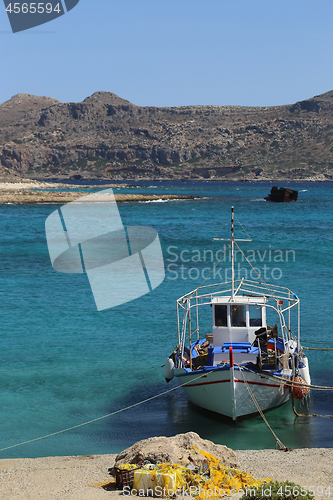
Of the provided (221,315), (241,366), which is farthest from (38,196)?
(241,366)

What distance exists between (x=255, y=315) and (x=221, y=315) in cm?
101

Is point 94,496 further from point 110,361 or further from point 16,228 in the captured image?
point 16,228

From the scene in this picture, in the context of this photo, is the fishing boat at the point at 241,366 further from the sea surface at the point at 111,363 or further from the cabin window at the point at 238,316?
the sea surface at the point at 111,363

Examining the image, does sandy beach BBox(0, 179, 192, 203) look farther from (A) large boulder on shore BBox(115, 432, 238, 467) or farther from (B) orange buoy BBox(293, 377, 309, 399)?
(A) large boulder on shore BBox(115, 432, 238, 467)

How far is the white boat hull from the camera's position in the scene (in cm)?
1437

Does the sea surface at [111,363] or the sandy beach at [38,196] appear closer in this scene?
the sea surface at [111,363]

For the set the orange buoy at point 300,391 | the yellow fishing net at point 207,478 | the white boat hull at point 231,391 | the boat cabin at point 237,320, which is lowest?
the orange buoy at point 300,391

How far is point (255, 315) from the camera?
54.5ft

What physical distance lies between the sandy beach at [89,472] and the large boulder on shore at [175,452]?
1.27 feet

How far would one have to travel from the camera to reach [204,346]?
18.3 meters

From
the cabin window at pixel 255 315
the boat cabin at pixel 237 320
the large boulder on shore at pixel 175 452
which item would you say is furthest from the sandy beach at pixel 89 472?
the cabin window at pixel 255 315

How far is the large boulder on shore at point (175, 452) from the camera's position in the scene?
10.1m

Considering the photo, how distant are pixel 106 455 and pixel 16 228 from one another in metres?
57.9

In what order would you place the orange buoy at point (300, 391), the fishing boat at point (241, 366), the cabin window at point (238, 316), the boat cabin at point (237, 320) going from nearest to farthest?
the fishing boat at point (241, 366), the orange buoy at point (300, 391), the boat cabin at point (237, 320), the cabin window at point (238, 316)
